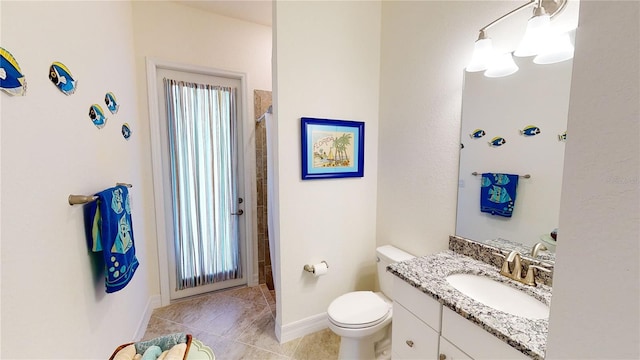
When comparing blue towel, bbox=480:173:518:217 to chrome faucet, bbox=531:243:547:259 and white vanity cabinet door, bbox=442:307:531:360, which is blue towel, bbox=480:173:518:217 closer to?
chrome faucet, bbox=531:243:547:259

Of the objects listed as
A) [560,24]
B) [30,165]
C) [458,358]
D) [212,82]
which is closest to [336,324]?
[458,358]

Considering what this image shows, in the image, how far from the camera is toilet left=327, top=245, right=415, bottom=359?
1.55 m

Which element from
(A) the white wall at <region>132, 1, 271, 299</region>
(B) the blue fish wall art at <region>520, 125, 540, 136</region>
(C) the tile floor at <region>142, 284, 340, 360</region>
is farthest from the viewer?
(A) the white wall at <region>132, 1, 271, 299</region>

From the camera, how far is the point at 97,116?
1359 millimetres

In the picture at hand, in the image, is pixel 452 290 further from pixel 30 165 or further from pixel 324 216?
pixel 30 165

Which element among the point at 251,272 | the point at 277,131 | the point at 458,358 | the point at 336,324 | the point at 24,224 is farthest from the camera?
the point at 251,272

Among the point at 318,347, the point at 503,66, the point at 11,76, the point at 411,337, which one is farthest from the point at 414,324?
the point at 11,76

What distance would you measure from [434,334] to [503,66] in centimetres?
134

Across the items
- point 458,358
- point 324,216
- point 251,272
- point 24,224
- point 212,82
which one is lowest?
point 251,272

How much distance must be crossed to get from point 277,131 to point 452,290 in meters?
1.40

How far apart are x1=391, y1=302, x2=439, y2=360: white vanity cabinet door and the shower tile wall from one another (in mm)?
1715

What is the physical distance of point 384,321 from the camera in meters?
1.63

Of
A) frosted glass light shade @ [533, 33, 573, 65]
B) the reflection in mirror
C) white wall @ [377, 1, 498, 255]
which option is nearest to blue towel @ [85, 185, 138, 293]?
white wall @ [377, 1, 498, 255]

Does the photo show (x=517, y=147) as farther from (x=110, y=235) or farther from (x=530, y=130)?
(x=110, y=235)
